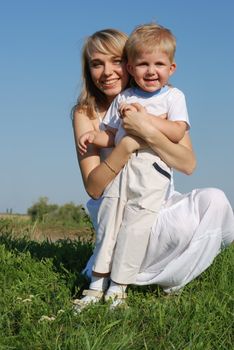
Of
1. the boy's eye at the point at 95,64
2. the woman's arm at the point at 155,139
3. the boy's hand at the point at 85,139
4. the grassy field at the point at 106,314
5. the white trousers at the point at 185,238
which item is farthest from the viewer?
the boy's eye at the point at 95,64

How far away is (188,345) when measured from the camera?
3719 millimetres

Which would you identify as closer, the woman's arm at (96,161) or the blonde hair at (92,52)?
the woman's arm at (96,161)

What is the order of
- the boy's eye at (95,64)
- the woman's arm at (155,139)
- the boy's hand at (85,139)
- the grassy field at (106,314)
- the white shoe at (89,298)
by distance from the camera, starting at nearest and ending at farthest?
the grassy field at (106,314)
the white shoe at (89,298)
the woman's arm at (155,139)
the boy's hand at (85,139)
the boy's eye at (95,64)

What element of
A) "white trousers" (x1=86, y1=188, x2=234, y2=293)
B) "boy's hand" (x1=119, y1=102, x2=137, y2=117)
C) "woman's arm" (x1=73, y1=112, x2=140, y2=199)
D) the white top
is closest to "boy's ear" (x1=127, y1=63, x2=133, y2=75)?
the white top

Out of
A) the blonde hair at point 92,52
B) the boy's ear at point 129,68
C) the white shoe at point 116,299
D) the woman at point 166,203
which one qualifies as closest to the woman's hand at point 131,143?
the woman at point 166,203

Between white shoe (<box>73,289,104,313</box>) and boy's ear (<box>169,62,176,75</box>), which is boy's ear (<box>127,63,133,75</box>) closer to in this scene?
boy's ear (<box>169,62,176,75</box>)

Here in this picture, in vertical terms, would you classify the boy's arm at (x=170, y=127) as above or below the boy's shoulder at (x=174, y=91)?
below

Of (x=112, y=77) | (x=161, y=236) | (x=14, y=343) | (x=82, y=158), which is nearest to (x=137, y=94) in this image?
(x=112, y=77)

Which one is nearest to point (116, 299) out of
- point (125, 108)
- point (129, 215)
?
point (129, 215)

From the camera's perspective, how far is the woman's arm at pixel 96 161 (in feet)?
14.5

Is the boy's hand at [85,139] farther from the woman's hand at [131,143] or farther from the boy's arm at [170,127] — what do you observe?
the boy's arm at [170,127]

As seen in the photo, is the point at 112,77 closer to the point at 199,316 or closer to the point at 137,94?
the point at 137,94

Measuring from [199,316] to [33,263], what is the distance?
1.66 m

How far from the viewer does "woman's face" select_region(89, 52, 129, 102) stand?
4719 mm
